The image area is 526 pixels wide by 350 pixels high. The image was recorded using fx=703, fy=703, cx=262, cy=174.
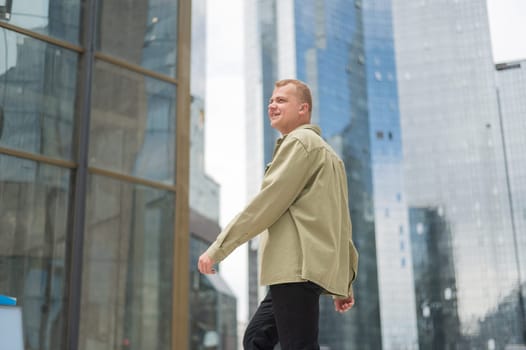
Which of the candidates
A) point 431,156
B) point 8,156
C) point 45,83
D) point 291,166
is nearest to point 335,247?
point 291,166

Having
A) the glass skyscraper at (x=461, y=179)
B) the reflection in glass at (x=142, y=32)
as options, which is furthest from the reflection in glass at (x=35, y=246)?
the glass skyscraper at (x=461, y=179)

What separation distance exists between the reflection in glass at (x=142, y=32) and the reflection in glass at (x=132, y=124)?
21cm

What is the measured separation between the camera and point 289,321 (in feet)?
7.44

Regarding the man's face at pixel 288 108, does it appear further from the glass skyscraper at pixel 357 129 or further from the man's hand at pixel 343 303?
the glass skyscraper at pixel 357 129

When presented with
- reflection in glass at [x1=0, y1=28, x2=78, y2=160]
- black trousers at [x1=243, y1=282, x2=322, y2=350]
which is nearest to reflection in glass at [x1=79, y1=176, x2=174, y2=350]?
reflection in glass at [x1=0, y1=28, x2=78, y2=160]

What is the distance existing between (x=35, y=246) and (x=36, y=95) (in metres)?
1.49

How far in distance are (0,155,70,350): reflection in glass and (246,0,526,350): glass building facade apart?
271 ft

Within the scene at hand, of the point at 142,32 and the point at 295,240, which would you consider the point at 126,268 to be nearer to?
the point at 142,32

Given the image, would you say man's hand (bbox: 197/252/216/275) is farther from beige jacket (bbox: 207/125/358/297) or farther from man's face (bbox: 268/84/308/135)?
man's face (bbox: 268/84/308/135)

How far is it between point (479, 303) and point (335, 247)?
311ft

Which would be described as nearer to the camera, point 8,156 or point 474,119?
point 8,156

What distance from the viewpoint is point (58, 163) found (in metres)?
6.77

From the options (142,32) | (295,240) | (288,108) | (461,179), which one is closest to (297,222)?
(295,240)

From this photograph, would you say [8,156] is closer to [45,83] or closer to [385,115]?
[45,83]
